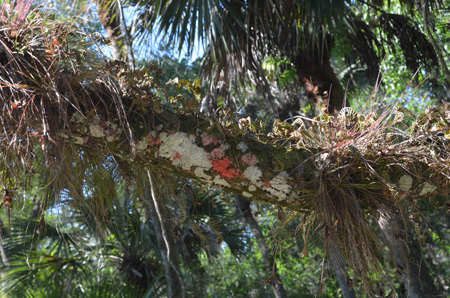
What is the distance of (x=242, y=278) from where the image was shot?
34.4 feet

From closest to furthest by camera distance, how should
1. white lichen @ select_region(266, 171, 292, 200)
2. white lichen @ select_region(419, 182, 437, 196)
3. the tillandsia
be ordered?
the tillandsia < white lichen @ select_region(266, 171, 292, 200) < white lichen @ select_region(419, 182, 437, 196)

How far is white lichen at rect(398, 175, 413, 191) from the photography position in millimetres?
1796

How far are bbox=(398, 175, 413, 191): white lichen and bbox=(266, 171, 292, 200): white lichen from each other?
1.54 feet

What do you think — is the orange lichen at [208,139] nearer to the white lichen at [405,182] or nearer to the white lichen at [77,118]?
the white lichen at [77,118]

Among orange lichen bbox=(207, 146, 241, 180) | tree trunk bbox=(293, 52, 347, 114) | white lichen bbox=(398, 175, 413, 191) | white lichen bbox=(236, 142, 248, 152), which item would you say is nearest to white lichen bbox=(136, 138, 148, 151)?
orange lichen bbox=(207, 146, 241, 180)

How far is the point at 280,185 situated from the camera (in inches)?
67.4

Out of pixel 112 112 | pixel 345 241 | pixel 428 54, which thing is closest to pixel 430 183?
pixel 345 241

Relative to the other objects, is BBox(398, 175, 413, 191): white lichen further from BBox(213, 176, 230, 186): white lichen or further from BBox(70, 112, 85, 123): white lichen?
BBox(70, 112, 85, 123): white lichen

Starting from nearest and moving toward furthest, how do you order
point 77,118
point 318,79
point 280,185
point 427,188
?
point 77,118 → point 280,185 → point 427,188 → point 318,79

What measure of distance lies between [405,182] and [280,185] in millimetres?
526

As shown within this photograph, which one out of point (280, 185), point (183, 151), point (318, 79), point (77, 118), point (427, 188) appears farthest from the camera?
point (318, 79)

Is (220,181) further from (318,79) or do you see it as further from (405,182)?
(318,79)

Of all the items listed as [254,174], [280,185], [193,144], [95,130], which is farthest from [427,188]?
[95,130]

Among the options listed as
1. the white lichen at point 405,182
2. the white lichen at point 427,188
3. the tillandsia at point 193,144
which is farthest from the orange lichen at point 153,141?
the white lichen at point 427,188
